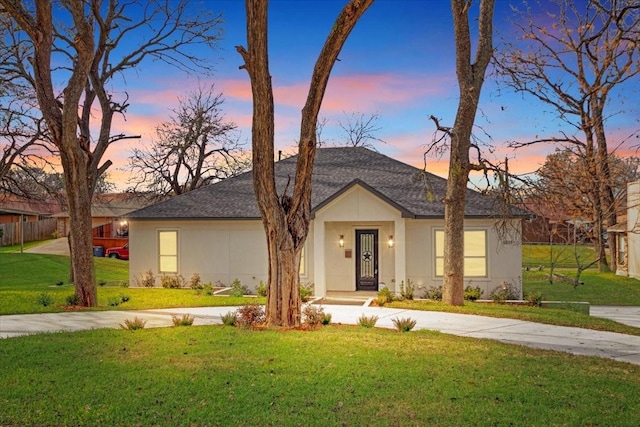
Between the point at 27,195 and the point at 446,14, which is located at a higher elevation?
the point at 446,14

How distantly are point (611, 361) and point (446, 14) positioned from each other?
1335 cm

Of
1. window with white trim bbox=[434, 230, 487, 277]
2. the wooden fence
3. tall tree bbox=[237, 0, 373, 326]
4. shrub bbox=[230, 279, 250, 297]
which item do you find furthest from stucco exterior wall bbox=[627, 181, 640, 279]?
the wooden fence

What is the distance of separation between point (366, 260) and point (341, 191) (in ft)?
9.08

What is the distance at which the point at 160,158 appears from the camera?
32688mm

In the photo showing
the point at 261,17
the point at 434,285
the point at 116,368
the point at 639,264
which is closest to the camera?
the point at 116,368

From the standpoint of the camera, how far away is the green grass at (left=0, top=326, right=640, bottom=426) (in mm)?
5473

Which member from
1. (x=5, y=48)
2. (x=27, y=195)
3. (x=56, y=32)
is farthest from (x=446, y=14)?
(x=27, y=195)

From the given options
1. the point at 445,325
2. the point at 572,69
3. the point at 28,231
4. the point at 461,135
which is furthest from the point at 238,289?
the point at 28,231

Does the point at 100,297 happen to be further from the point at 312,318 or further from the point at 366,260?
the point at 312,318


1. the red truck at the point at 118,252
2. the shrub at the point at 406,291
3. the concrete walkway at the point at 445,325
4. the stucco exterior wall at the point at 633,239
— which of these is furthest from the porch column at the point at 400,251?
the red truck at the point at 118,252

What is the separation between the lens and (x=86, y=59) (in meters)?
13.6

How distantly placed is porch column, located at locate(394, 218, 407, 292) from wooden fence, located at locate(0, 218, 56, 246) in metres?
39.0

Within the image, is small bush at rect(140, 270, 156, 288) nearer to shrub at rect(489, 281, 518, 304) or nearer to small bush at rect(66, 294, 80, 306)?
small bush at rect(66, 294, 80, 306)

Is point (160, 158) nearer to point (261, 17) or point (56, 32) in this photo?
point (56, 32)
